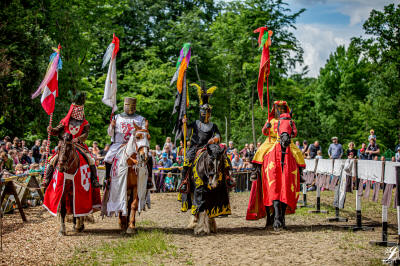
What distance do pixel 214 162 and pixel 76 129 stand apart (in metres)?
3.08

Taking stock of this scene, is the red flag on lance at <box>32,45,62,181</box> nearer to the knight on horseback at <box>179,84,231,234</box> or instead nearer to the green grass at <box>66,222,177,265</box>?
the knight on horseback at <box>179,84,231,234</box>

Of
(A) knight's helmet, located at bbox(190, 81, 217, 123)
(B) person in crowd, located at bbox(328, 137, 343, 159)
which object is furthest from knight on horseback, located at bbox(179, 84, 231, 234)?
(B) person in crowd, located at bbox(328, 137, 343, 159)

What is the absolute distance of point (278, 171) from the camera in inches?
394

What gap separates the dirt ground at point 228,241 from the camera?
23.8 feet

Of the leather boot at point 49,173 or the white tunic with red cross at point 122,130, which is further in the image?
the white tunic with red cross at point 122,130

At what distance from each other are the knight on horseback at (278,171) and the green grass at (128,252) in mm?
2414

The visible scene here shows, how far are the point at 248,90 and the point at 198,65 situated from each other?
459 cm

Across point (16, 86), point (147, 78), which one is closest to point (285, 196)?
point (16, 86)

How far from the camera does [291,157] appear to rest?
10.1m

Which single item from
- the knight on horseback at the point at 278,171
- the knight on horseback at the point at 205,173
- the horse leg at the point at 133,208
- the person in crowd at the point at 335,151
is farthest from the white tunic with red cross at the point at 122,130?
the person in crowd at the point at 335,151

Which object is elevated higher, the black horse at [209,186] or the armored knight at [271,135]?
the armored knight at [271,135]

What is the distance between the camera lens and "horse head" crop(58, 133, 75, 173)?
31.4 feet

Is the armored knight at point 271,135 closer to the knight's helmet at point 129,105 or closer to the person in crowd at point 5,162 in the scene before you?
the knight's helmet at point 129,105

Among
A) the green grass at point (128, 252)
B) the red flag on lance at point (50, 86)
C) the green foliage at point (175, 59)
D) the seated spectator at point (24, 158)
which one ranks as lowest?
the green grass at point (128, 252)
